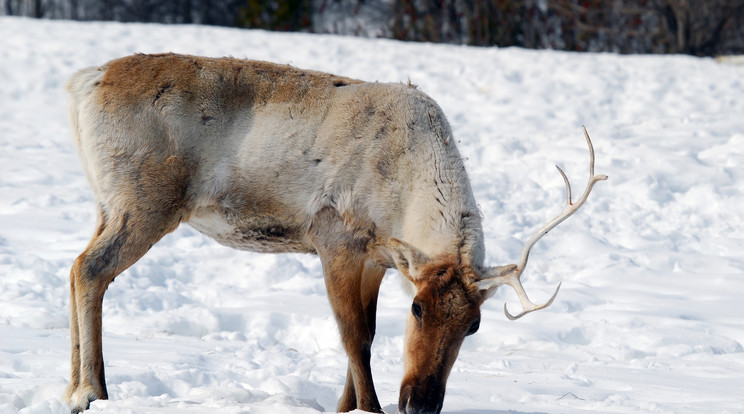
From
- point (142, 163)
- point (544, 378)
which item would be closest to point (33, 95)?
point (142, 163)

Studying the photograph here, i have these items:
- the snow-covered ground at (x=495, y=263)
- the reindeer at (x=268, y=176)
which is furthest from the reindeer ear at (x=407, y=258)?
the snow-covered ground at (x=495, y=263)

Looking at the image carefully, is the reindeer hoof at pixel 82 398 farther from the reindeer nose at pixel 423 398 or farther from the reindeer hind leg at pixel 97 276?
the reindeer nose at pixel 423 398

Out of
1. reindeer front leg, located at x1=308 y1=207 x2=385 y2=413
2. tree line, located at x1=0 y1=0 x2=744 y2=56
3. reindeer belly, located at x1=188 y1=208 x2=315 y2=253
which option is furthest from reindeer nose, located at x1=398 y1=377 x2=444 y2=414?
tree line, located at x1=0 y1=0 x2=744 y2=56

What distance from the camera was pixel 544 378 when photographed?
5.71 m

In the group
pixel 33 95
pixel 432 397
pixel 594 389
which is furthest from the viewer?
pixel 33 95

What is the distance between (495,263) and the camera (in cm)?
795

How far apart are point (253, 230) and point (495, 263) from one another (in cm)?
320

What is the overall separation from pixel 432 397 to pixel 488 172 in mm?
5948

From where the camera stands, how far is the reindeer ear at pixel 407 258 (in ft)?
15.3

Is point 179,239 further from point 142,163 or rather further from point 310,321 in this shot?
point 142,163

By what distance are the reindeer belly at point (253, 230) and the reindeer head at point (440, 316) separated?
896 millimetres

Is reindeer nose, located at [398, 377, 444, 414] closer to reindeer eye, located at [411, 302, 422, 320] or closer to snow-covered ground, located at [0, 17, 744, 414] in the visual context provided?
reindeer eye, located at [411, 302, 422, 320]

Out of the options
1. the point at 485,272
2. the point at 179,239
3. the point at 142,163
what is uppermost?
the point at 142,163

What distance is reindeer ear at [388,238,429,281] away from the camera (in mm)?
4672
